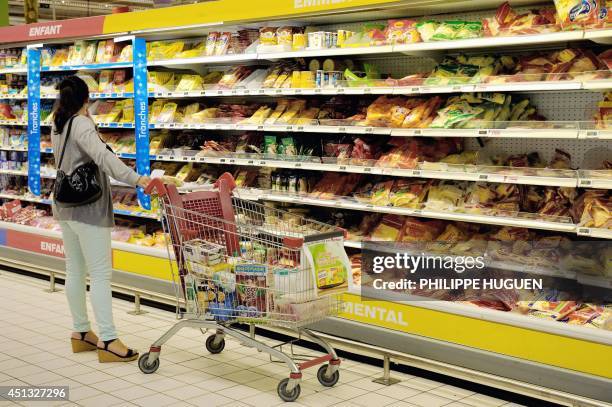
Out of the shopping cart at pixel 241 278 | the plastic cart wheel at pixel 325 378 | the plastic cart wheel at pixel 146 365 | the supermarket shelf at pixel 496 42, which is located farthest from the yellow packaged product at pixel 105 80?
the plastic cart wheel at pixel 325 378

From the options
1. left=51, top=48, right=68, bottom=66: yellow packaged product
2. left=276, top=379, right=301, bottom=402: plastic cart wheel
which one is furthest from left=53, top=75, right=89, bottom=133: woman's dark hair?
left=51, top=48, right=68, bottom=66: yellow packaged product

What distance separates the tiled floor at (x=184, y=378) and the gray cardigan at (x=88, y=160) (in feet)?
2.96

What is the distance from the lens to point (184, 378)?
14.1 feet

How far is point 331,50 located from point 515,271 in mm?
1822

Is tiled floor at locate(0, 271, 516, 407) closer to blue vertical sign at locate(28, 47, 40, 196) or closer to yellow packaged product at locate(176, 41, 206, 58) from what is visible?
yellow packaged product at locate(176, 41, 206, 58)

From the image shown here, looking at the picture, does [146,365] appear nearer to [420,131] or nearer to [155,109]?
[420,131]

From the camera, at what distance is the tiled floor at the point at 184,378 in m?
3.97

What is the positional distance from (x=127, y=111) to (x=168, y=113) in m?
0.64

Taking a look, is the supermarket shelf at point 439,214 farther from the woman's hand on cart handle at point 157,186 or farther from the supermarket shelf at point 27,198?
the supermarket shelf at point 27,198

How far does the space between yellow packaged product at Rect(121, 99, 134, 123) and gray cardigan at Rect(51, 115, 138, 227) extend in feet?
6.74

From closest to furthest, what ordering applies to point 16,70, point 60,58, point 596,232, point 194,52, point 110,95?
1. point 596,232
2. point 194,52
3. point 110,95
4. point 60,58
5. point 16,70

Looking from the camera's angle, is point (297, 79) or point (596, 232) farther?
point (297, 79)

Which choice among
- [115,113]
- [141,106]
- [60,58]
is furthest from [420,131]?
[60,58]

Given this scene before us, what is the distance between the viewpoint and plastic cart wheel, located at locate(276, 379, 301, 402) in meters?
3.91
